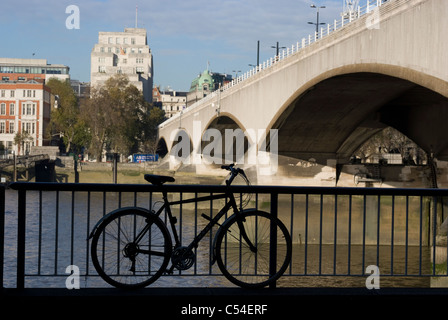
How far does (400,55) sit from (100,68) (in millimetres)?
124605

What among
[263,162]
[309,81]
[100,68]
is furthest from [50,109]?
[309,81]

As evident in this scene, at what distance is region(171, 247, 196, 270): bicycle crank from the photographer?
21.8 ft

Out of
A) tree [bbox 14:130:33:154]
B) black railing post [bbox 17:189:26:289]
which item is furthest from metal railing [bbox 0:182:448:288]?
tree [bbox 14:130:33:154]

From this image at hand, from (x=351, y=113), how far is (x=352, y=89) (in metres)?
4.56

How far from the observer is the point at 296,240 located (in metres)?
33.3

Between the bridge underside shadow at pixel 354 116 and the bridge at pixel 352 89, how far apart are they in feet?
0.14

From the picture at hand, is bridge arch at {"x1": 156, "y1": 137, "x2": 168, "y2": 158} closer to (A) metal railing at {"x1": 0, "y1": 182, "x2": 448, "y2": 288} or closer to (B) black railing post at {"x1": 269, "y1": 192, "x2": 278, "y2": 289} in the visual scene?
(A) metal railing at {"x1": 0, "y1": 182, "x2": 448, "y2": 288}

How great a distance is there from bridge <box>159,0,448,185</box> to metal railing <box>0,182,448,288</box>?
3.01 metres

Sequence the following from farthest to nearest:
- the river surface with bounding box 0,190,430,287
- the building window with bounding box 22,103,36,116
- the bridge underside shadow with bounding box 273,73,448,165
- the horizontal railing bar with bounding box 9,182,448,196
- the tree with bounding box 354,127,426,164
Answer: the building window with bounding box 22,103,36,116 < the tree with bounding box 354,127,426,164 < the bridge underside shadow with bounding box 273,73,448,165 < the river surface with bounding box 0,190,430,287 < the horizontal railing bar with bounding box 9,182,448,196

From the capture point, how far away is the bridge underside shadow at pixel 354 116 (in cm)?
2948

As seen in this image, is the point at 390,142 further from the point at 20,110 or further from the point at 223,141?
the point at 20,110

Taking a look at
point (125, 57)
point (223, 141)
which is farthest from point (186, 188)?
point (125, 57)

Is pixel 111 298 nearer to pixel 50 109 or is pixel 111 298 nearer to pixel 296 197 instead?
pixel 296 197
